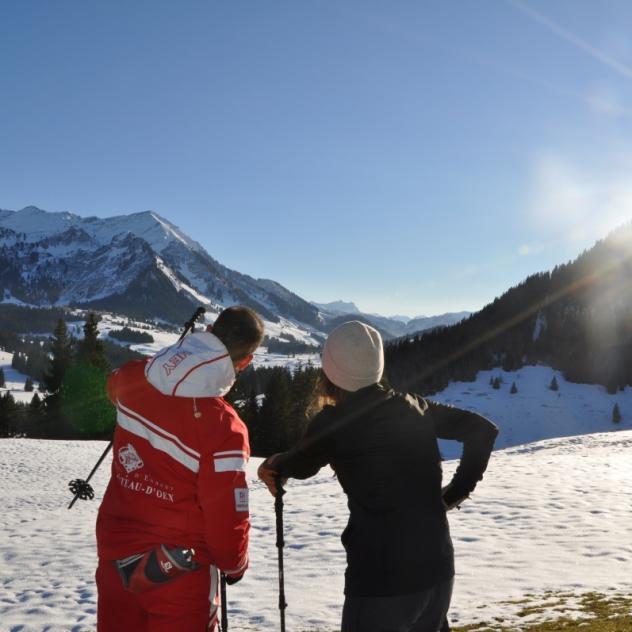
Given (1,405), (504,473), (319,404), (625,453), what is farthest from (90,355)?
(319,404)

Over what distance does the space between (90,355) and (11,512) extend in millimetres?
28558

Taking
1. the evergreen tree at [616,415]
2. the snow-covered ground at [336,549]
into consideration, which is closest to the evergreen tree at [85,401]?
the snow-covered ground at [336,549]

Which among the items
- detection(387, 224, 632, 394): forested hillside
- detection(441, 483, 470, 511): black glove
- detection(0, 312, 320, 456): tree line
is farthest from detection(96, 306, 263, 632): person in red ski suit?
detection(387, 224, 632, 394): forested hillside

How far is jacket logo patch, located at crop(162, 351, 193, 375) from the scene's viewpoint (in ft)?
11.0

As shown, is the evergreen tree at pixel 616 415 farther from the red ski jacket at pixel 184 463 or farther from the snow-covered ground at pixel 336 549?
the red ski jacket at pixel 184 463

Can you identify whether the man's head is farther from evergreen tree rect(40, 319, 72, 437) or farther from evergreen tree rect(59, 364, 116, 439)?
evergreen tree rect(40, 319, 72, 437)

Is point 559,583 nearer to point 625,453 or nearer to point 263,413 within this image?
point 625,453

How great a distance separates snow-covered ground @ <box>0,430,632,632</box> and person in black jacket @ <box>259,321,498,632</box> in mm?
5288

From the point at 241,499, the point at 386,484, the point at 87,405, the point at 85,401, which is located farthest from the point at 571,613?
the point at 87,405

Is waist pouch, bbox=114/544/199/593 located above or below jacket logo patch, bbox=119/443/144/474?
below

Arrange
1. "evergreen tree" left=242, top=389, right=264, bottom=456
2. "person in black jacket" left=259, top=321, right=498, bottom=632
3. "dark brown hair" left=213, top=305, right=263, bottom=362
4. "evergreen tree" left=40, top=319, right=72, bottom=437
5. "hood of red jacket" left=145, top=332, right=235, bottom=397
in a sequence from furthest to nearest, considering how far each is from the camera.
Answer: "evergreen tree" left=242, top=389, right=264, bottom=456 < "evergreen tree" left=40, top=319, right=72, bottom=437 < "dark brown hair" left=213, top=305, right=263, bottom=362 < "hood of red jacket" left=145, top=332, right=235, bottom=397 < "person in black jacket" left=259, top=321, right=498, bottom=632

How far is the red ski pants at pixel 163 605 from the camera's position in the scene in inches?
128

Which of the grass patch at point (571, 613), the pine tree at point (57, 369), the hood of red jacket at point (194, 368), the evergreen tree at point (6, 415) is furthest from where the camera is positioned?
the evergreen tree at point (6, 415)

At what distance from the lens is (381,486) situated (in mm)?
3191
